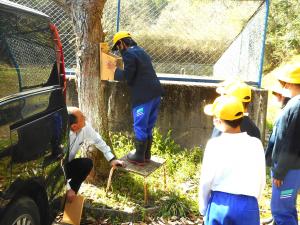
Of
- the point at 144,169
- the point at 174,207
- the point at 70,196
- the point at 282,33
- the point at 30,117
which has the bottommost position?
the point at 174,207

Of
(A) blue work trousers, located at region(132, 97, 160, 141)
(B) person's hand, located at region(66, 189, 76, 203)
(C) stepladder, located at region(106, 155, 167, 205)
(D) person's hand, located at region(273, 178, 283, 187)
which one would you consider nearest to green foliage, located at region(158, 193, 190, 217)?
(C) stepladder, located at region(106, 155, 167, 205)

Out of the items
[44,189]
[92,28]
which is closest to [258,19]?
[92,28]

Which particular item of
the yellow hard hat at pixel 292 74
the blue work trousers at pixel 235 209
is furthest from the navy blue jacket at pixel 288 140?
the blue work trousers at pixel 235 209

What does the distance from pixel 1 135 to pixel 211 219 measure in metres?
1.49

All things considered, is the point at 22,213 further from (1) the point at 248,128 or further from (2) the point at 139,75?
(2) the point at 139,75

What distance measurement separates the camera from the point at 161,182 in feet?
16.4

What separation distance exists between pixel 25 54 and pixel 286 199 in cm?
247

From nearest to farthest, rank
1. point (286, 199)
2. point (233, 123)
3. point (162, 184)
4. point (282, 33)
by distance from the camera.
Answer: point (233, 123) → point (286, 199) → point (162, 184) → point (282, 33)

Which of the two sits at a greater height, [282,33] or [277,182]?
[282,33]

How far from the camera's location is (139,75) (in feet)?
14.7

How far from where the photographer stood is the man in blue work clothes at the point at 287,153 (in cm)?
328

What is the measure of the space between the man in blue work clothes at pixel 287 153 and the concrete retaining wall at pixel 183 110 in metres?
2.30

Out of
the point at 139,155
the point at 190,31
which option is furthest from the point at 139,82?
the point at 190,31

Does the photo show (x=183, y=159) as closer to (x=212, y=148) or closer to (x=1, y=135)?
(x=212, y=148)
